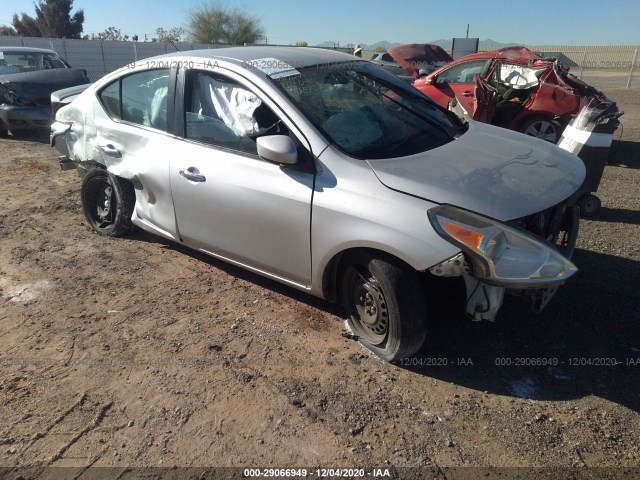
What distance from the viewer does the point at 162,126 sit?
3803mm

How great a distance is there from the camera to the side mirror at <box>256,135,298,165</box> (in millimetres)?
2902

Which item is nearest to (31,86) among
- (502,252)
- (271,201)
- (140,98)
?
(140,98)

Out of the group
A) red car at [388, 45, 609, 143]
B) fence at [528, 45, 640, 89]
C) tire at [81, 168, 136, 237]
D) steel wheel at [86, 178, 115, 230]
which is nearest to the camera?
tire at [81, 168, 136, 237]

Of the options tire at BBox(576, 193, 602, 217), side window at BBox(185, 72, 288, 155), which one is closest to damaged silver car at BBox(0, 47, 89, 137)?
side window at BBox(185, 72, 288, 155)

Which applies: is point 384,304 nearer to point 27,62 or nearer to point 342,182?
point 342,182

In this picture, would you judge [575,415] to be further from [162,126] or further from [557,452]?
[162,126]

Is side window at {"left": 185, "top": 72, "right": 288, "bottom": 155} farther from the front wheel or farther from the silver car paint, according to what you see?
the front wheel

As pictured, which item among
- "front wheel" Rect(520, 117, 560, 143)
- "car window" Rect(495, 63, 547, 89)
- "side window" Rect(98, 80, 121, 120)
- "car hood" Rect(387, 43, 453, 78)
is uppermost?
"car hood" Rect(387, 43, 453, 78)

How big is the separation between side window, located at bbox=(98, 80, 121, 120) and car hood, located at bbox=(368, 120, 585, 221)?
2597 millimetres

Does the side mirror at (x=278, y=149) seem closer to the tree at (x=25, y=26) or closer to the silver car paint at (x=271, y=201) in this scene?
the silver car paint at (x=271, y=201)

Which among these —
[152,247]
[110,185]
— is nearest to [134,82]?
[110,185]

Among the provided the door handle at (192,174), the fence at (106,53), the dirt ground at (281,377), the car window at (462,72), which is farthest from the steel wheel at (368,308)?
the fence at (106,53)

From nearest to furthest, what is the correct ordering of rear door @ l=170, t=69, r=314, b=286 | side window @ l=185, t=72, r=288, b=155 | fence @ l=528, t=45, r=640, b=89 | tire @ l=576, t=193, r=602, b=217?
1. rear door @ l=170, t=69, r=314, b=286
2. side window @ l=185, t=72, r=288, b=155
3. tire @ l=576, t=193, r=602, b=217
4. fence @ l=528, t=45, r=640, b=89

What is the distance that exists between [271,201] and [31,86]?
27.5ft
